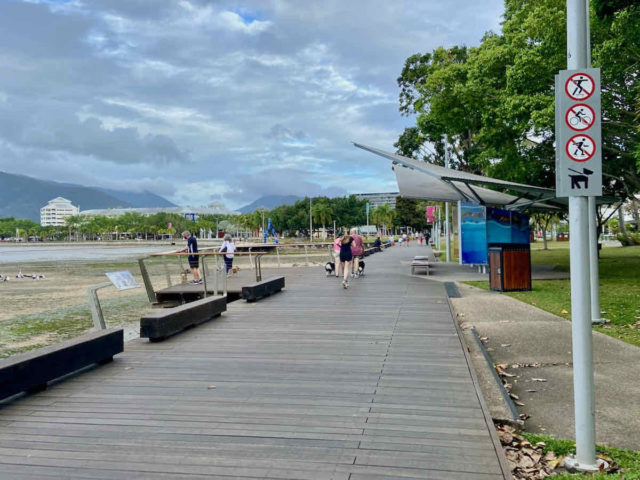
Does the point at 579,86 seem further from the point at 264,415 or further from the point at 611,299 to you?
the point at 611,299

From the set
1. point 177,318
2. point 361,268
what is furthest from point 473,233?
point 177,318

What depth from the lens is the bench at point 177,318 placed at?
696 centimetres

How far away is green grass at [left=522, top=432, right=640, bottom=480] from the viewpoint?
3.32 metres

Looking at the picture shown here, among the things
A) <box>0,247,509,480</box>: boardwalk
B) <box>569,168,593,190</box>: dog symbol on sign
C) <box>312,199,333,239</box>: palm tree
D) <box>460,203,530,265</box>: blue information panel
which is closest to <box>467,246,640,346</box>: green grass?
<box>460,203,530,265</box>: blue information panel

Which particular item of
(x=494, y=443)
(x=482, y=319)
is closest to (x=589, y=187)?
(x=494, y=443)

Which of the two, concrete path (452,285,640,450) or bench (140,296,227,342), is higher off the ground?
bench (140,296,227,342)

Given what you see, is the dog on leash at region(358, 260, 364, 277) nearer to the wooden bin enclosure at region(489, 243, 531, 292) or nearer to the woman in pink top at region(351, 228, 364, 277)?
the woman in pink top at region(351, 228, 364, 277)

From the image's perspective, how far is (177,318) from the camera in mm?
7434

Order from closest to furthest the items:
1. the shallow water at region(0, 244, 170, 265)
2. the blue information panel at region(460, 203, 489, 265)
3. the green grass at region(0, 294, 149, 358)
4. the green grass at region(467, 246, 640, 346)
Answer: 1. the green grass at region(467, 246, 640, 346)
2. the green grass at region(0, 294, 149, 358)
3. the blue information panel at region(460, 203, 489, 265)
4. the shallow water at region(0, 244, 170, 265)

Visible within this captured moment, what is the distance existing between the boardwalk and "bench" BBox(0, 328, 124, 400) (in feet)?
0.49

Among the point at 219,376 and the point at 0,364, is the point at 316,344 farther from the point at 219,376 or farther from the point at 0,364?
the point at 0,364

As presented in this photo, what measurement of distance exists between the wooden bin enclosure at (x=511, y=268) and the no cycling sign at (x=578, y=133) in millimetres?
10388

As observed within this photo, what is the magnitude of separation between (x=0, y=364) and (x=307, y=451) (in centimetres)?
282

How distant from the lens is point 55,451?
11.3 feet
